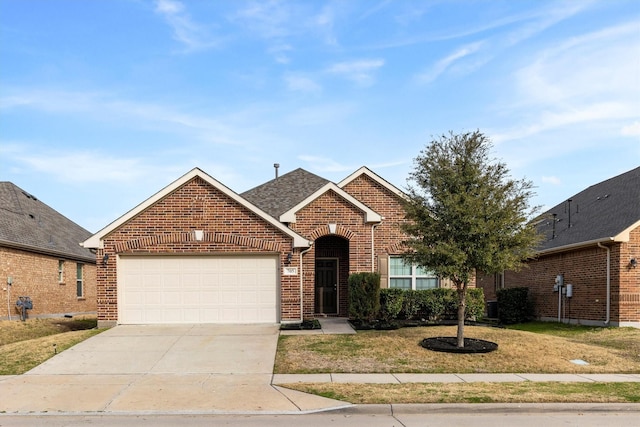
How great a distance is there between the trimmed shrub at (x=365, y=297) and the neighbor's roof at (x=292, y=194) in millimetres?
2831

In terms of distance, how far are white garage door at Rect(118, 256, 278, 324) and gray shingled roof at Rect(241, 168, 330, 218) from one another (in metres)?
4.31

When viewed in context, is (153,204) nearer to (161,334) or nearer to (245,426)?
(161,334)

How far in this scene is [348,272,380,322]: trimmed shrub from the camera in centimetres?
1627

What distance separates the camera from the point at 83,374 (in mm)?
10875

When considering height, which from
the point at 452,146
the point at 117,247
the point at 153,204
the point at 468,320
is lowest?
the point at 468,320

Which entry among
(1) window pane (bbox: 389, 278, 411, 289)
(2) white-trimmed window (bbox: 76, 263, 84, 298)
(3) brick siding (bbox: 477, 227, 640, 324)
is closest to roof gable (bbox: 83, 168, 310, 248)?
(1) window pane (bbox: 389, 278, 411, 289)

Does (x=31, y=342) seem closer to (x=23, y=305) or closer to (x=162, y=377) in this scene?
(x=162, y=377)

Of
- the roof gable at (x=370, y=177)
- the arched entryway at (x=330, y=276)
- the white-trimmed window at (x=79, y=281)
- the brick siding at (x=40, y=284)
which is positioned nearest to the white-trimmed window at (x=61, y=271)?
the brick siding at (x=40, y=284)

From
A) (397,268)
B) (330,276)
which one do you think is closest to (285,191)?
(330,276)

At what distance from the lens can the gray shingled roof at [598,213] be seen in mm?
18431

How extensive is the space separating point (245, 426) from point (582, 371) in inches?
301

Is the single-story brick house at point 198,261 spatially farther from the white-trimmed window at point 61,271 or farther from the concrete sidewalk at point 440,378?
the white-trimmed window at point 61,271

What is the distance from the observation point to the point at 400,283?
19219mm

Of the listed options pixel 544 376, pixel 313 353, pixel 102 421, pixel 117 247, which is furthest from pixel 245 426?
pixel 117 247
